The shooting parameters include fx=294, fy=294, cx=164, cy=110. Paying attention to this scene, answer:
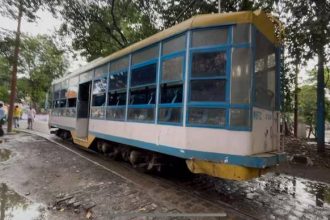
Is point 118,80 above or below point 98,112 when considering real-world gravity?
above

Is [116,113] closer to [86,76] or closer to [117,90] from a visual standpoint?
[117,90]

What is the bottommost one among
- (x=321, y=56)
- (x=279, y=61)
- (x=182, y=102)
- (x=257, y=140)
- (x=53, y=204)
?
(x=53, y=204)

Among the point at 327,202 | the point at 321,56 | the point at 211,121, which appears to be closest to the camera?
the point at 211,121

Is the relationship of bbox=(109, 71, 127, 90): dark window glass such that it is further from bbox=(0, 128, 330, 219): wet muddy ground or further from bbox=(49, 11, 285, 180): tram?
bbox=(0, 128, 330, 219): wet muddy ground

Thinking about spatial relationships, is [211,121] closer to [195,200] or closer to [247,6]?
[195,200]

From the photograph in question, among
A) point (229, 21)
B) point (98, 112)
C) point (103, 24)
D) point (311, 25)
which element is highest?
point (103, 24)

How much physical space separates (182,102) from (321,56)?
7.76 m

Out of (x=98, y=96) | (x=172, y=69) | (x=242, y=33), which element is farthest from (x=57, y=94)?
(x=242, y=33)

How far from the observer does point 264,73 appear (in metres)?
5.88

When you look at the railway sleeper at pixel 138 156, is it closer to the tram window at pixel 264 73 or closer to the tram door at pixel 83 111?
the tram door at pixel 83 111

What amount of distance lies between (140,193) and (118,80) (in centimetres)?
365

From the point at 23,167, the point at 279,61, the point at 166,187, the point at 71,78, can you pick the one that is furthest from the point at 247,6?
the point at 23,167

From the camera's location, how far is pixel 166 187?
646cm

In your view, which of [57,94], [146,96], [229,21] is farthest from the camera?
[57,94]
